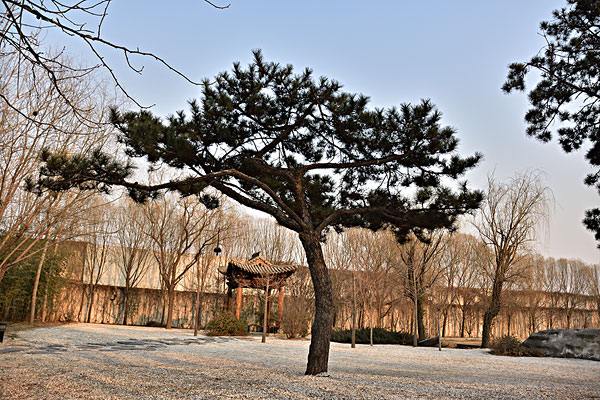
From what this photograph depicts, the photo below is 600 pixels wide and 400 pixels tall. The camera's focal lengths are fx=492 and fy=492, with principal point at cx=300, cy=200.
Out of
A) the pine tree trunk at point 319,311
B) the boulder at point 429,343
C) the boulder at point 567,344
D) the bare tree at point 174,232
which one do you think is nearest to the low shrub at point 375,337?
the boulder at point 429,343

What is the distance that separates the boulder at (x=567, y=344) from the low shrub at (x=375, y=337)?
470cm

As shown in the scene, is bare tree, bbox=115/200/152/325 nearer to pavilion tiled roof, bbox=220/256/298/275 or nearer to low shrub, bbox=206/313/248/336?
pavilion tiled roof, bbox=220/256/298/275

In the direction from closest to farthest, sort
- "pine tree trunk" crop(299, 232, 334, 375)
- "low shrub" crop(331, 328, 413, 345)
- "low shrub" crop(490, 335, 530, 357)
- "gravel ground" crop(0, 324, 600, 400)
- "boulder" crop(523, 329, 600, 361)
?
1. "gravel ground" crop(0, 324, 600, 400)
2. "pine tree trunk" crop(299, 232, 334, 375)
3. "boulder" crop(523, 329, 600, 361)
4. "low shrub" crop(490, 335, 530, 357)
5. "low shrub" crop(331, 328, 413, 345)

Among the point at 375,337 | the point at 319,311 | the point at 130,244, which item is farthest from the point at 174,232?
the point at 319,311

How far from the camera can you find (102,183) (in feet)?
19.5

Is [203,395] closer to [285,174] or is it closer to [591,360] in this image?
[285,174]

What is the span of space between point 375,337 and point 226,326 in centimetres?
497

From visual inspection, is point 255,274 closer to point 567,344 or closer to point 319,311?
point 567,344

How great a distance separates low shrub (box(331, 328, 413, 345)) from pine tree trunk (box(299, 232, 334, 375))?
10.4m

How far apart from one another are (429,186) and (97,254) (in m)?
18.2

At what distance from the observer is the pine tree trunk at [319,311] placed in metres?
5.92

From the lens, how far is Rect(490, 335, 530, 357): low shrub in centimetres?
1234

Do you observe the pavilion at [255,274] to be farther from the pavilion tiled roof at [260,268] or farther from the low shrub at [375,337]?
the low shrub at [375,337]

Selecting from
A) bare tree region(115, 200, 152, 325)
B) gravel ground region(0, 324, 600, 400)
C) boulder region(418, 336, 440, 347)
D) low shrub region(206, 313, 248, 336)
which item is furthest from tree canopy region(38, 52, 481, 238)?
bare tree region(115, 200, 152, 325)
